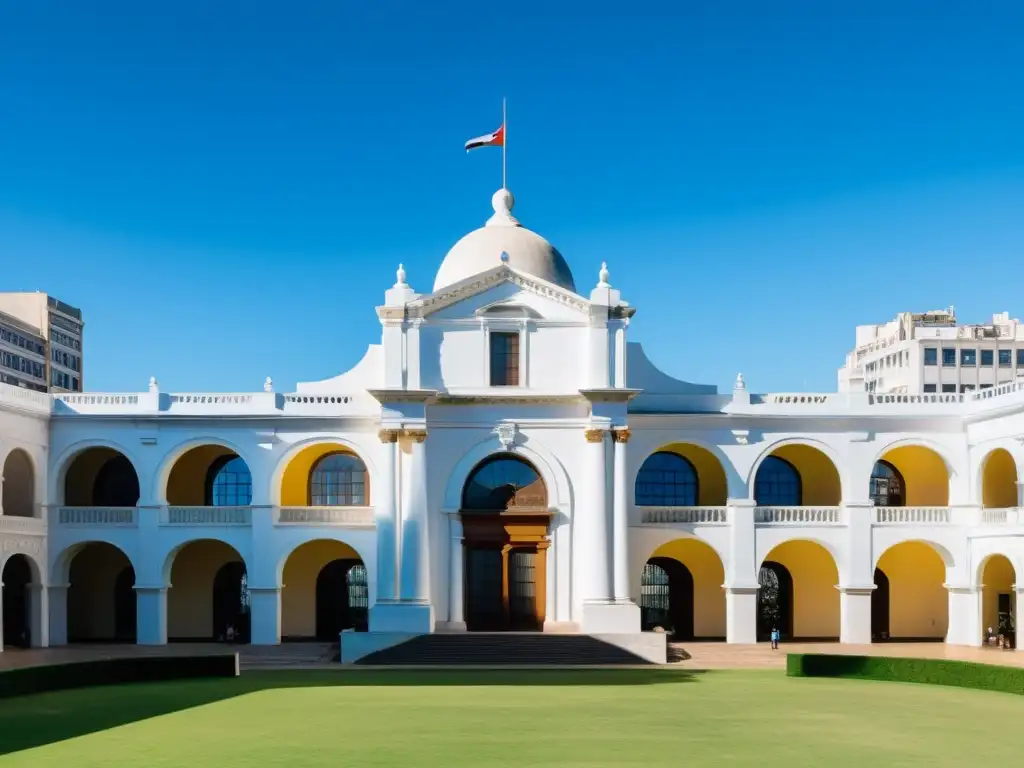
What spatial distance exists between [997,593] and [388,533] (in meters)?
23.6

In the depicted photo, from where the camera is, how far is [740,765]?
24.8 meters

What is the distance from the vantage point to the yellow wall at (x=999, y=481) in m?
52.4

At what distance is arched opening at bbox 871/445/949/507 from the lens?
54.9 m

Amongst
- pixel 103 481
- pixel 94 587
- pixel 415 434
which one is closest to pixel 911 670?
pixel 415 434

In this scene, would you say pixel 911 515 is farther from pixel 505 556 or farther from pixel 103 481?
pixel 103 481

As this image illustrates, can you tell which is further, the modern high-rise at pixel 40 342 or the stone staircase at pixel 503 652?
the modern high-rise at pixel 40 342

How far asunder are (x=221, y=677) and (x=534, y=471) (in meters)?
14.8

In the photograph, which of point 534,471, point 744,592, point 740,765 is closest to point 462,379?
point 534,471

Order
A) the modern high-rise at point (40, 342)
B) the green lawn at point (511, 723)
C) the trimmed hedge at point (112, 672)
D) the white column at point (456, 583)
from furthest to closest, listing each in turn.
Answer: the modern high-rise at point (40, 342), the white column at point (456, 583), the trimmed hedge at point (112, 672), the green lawn at point (511, 723)

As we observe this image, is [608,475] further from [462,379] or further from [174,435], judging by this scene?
[174,435]

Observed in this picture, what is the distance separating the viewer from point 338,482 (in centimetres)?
5466

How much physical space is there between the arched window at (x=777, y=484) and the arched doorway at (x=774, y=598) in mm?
2595

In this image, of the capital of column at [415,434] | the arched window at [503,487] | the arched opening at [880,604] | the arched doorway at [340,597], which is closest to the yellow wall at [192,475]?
the arched doorway at [340,597]

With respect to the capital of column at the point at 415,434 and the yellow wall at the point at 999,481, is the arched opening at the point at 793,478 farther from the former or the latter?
the capital of column at the point at 415,434
